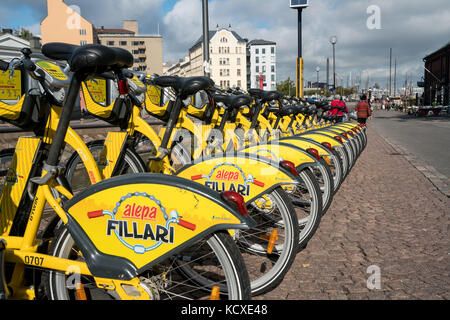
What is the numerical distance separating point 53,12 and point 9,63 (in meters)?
60.9

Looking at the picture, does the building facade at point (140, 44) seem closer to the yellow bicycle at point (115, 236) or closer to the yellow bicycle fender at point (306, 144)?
the yellow bicycle fender at point (306, 144)

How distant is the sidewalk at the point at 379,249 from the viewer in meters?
2.87

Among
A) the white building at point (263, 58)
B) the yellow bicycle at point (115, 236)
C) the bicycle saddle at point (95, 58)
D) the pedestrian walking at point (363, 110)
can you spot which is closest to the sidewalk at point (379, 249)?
the yellow bicycle at point (115, 236)

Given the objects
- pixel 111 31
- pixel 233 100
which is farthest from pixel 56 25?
pixel 233 100

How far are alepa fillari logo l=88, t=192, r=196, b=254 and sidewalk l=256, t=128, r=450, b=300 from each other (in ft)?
3.81

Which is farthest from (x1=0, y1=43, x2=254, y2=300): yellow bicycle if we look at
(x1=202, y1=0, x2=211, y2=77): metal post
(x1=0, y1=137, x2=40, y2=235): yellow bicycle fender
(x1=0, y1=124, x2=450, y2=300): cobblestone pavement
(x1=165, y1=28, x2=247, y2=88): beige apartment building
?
(x1=165, y1=28, x2=247, y2=88): beige apartment building

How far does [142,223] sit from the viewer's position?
1.89m

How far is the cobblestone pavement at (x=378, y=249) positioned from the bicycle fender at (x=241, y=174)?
72 cm

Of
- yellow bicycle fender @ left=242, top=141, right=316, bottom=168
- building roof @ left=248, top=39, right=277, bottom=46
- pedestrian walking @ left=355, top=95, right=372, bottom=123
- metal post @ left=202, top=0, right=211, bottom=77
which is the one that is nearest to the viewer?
yellow bicycle fender @ left=242, top=141, right=316, bottom=168

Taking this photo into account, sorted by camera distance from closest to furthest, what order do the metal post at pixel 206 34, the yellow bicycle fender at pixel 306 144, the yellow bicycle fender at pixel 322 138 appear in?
the yellow bicycle fender at pixel 306 144 < the yellow bicycle fender at pixel 322 138 < the metal post at pixel 206 34

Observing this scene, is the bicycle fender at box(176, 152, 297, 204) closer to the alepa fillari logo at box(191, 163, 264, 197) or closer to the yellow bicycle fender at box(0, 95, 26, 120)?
the alepa fillari logo at box(191, 163, 264, 197)

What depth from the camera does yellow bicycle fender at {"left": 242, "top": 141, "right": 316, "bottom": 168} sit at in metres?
3.46

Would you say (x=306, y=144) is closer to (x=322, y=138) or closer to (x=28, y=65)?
(x=322, y=138)
